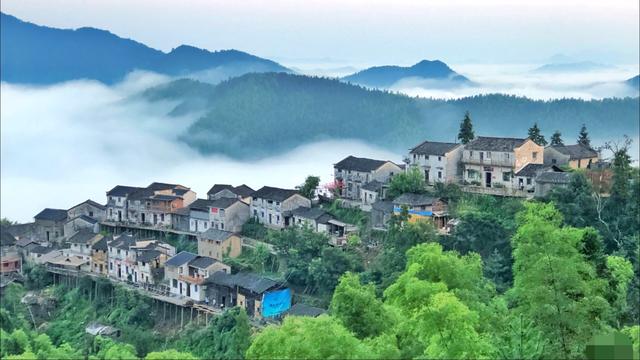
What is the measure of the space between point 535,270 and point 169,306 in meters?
20.7

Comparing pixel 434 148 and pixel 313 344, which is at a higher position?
pixel 434 148

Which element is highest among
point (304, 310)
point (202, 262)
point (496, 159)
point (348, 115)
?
point (496, 159)

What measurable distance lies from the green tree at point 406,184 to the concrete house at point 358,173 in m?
1.99

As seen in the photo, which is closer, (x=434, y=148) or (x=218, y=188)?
(x=434, y=148)

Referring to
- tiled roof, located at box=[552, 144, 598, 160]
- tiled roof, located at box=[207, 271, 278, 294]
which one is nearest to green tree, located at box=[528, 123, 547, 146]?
tiled roof, located at box=[552, 144, 598, 160]

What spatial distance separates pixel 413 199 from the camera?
29125 millimetres

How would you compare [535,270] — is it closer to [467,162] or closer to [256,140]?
[467,162]

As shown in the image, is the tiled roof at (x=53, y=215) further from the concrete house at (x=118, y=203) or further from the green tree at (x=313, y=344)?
the green tree at (x=313, y=344)

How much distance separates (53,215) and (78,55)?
53624 mm

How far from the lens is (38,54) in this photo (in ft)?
295

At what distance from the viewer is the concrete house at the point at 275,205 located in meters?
33.5

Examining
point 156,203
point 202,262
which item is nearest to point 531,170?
point 202,262

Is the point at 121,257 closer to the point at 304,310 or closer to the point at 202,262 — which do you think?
the point at 202,262

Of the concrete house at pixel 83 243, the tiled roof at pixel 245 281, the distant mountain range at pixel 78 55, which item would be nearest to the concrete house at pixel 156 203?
the concrete house at pixel 83 243
